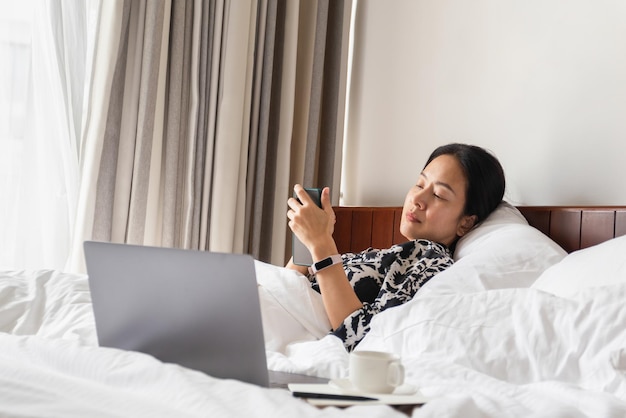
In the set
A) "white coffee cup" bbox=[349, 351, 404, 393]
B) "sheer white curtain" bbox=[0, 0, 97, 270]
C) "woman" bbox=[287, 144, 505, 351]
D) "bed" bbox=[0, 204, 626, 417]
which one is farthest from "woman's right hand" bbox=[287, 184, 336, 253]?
"sheer white curtain" bbox=[0, 0, 97, 270]

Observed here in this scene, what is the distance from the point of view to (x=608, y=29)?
2.07 metres

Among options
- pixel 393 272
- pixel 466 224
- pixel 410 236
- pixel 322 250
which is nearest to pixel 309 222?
pixel 322 250

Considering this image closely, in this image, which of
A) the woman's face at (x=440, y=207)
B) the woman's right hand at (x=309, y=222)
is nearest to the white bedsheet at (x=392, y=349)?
the woman's right hand at (x=309, y=222)

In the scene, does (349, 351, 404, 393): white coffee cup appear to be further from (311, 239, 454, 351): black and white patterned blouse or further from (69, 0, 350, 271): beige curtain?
(69, 0, 350, 271): beige curtain

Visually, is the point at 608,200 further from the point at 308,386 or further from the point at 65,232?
the point at 65,232

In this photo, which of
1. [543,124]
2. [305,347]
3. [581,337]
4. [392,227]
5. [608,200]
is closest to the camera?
[581,337]

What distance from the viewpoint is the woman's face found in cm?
209

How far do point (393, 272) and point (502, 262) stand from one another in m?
0.28

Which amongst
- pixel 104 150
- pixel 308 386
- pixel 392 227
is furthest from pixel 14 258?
pixel 308 386

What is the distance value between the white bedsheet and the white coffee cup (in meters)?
0.07

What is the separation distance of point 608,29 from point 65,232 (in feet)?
6.54

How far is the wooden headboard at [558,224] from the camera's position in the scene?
1879 mm

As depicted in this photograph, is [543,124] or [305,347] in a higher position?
[543,124]

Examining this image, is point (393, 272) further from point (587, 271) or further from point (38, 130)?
point (38, 130)
